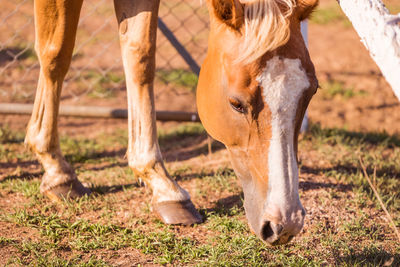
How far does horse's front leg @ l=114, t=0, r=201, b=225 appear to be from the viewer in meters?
2.37

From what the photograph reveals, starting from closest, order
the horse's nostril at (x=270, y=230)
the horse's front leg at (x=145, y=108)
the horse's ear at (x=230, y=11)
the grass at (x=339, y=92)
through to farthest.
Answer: the horse's nostril at (x=270, y=230), the horse's ear at (x=230, y=11), the horse's front leg at (x=145, y=108), the grass at (x=339, y=92)

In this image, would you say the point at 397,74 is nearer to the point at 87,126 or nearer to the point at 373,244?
the point at 373,244

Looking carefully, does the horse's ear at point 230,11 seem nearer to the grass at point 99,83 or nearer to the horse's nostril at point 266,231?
the horse's nostril at point 266,231

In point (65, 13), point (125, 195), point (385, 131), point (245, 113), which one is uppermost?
point (65, 13)

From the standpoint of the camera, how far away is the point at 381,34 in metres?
1.39

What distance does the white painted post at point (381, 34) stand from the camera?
1.37 m

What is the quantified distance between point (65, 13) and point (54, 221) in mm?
1062

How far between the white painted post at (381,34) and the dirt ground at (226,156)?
1.01 meters

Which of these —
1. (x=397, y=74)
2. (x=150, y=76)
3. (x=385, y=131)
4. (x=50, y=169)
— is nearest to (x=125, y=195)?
(x=50, y=169)

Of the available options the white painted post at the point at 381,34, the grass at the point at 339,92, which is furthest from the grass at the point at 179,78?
the white painted post at the point at 381,34

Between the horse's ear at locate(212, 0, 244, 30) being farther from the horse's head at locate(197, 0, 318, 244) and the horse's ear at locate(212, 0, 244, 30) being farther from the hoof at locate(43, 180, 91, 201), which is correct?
the hoof at locate(43, 180, 91, 201)

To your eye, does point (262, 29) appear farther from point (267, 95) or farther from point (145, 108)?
point (145, 108)

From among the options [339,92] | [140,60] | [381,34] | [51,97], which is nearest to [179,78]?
[339,92]

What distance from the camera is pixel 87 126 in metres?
4.14
